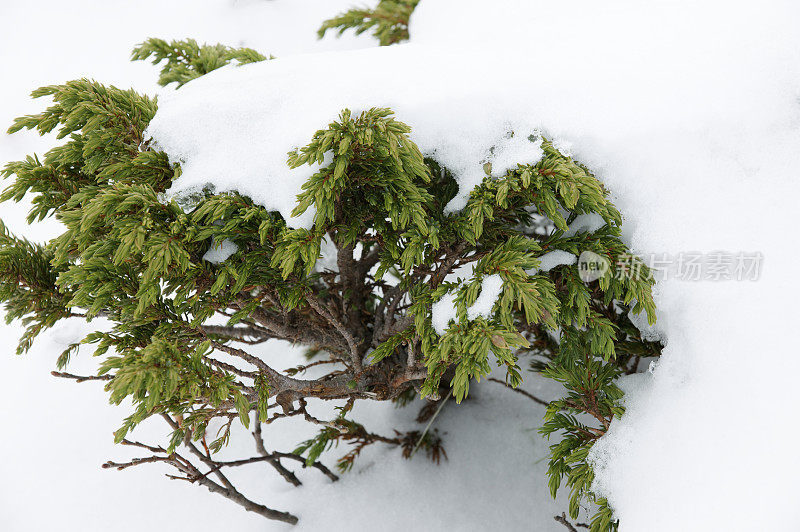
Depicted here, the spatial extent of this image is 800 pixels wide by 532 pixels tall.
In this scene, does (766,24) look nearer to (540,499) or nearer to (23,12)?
(540,499)

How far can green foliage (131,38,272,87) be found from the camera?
231 centimetres

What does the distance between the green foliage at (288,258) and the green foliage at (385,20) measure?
1559 millimetres

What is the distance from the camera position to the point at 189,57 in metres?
2.51

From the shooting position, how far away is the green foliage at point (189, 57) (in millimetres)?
2314

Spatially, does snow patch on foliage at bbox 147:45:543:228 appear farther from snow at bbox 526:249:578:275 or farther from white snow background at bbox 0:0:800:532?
snow at bbox 526:249:578:275

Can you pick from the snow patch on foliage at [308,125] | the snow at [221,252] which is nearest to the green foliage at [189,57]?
the snow patch on foliage at [308,125]

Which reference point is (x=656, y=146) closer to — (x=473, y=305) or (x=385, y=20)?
(x=473, y=305)

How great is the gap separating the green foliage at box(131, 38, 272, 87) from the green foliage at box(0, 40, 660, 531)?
2.08 feet

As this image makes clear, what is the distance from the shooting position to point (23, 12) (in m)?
6.84

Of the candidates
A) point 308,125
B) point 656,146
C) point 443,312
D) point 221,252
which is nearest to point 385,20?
point 308,125

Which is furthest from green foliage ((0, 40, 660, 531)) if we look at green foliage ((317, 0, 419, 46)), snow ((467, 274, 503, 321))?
green foliage ((317, 0, 419, 46))

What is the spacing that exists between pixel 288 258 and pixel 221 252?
12.5 inches

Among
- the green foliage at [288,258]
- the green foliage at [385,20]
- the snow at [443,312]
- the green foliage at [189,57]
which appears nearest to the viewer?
the green foliage at [288,258]

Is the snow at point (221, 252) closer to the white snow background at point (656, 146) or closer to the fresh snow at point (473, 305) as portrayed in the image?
the white snow background at point (656, 146)
